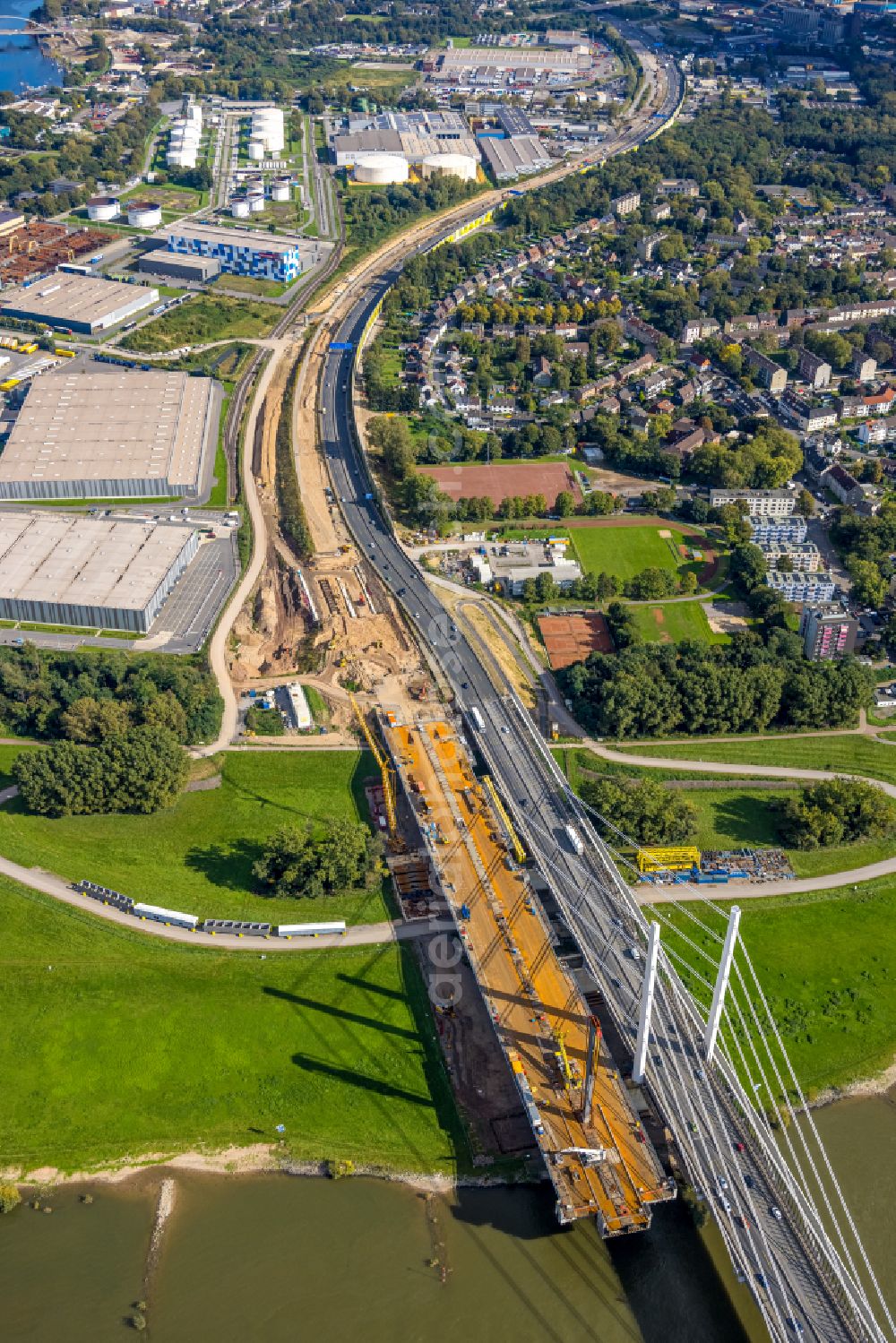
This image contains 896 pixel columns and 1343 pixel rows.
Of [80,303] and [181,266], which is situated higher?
[181,266]

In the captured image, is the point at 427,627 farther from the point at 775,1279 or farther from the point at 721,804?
the point at 775,1279

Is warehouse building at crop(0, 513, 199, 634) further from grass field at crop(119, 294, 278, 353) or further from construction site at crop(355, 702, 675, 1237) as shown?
grass field at crop(119, 294, 278, 353)

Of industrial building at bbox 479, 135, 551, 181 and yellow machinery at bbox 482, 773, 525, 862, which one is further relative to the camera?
industrial building at bbox 479, 135, 551, 181

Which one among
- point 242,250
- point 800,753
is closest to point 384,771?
point 800,753

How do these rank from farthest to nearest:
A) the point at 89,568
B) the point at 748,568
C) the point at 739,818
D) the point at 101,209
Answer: the point at 101,209
the point at 748,568
the point at 89,568
the point at 739,818

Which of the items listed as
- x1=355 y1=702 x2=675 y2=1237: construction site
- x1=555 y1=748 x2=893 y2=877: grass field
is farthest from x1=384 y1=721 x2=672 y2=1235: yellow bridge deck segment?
x1=555 y1=748 x2=893 y2=877: grass field

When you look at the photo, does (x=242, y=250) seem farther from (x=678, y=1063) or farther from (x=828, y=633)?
(x=678, y=1063)
